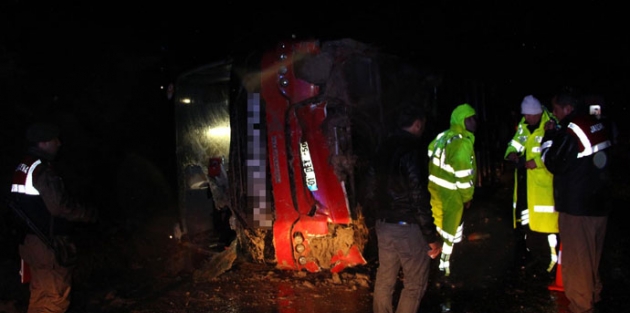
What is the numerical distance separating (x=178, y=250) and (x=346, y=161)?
3030mm

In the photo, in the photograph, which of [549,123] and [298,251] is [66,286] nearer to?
[298,251]

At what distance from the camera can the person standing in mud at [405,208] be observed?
331cm

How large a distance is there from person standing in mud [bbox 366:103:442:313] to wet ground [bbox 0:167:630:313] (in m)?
0.95

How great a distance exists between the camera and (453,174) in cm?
443

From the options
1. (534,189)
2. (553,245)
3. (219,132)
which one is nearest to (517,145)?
(534,189)

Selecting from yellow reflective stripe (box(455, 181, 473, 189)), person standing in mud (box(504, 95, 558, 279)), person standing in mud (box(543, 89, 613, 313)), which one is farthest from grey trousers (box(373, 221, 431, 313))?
person standing in mud (box(504, 95, 558, 279))

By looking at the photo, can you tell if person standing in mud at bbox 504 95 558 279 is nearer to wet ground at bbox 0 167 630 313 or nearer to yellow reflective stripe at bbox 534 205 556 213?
yellow reflective stripe at bbox 534 205 556 213

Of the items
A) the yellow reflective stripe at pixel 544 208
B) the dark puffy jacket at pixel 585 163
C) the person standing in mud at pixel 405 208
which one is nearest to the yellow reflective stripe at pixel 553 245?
the yellow reflective stripe at pixel 544 208

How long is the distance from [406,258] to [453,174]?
4.49 feet

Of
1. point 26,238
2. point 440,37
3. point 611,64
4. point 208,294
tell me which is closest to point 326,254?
point 208,294

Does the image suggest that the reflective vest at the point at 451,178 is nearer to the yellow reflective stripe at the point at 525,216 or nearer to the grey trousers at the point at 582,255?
the yellow reflective stripe at the point at 525,216

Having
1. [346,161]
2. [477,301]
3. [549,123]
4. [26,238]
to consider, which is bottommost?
[477,301]

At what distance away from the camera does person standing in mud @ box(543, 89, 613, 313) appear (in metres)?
3.73

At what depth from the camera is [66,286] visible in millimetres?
3959
